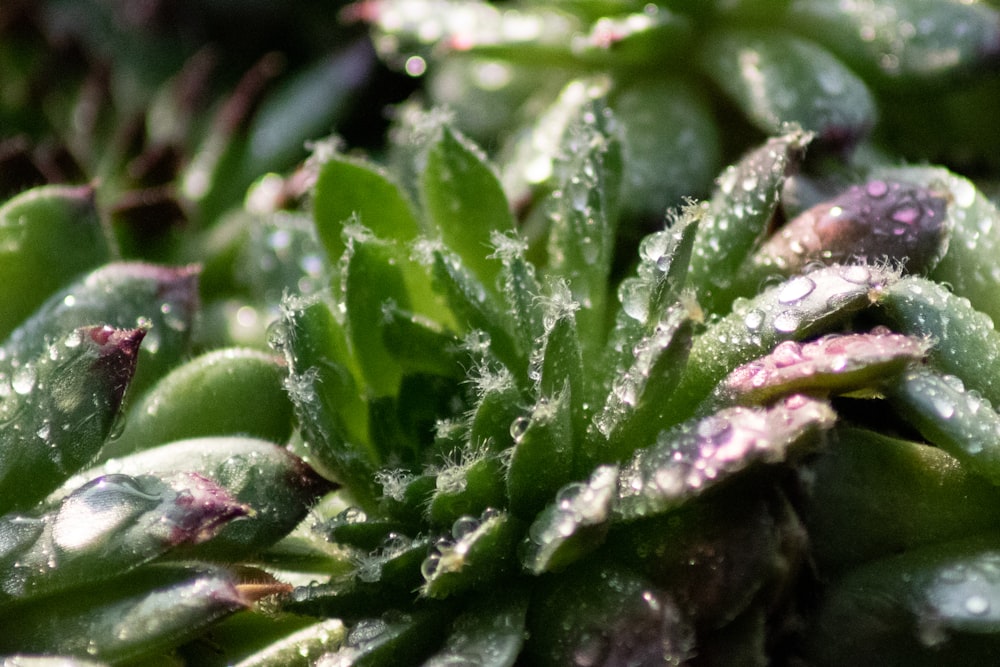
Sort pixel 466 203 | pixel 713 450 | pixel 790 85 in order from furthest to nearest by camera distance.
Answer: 1. pixel 790 85
2. pixel 466 203
3. pixel 713 450

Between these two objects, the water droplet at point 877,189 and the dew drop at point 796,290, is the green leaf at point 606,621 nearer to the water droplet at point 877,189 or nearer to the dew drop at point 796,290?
the dew drop at point 796,290

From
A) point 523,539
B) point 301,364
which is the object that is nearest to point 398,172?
point 301,364

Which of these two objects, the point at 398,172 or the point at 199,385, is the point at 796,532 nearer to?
the point at 199,385

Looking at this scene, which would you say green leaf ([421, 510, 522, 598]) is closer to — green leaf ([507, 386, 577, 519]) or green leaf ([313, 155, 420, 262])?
green leaf ([507, 386, 577, 519])

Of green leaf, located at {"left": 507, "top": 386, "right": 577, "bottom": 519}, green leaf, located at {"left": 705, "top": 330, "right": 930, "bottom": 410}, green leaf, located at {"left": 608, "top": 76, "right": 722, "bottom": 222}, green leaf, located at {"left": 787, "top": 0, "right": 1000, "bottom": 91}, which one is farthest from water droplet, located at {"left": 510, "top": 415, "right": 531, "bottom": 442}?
green leaf, located at {"left": 787, "top": 0, "right": 1000, "bottom": 91}

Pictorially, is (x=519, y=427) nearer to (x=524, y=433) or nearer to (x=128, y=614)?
(x=524, y=433)

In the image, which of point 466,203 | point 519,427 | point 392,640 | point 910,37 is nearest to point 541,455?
point 519,427
